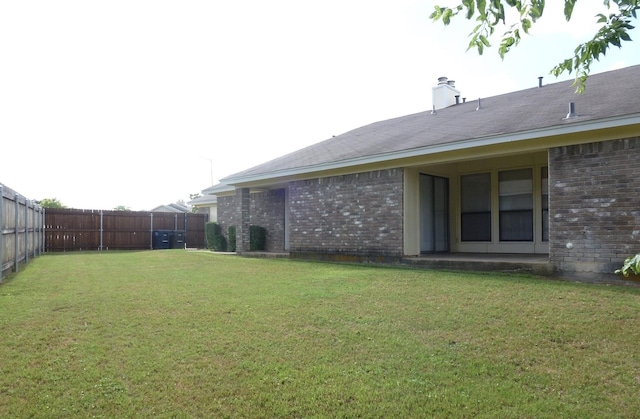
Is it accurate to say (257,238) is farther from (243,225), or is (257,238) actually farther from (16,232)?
(16,232)

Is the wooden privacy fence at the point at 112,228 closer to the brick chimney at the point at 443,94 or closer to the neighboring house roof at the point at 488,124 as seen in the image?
the neighboring house roof at the point at 488,124

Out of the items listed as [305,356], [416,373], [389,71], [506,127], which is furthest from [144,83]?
[416,373]

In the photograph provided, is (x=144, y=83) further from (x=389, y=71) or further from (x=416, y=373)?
(x=416, y=373)

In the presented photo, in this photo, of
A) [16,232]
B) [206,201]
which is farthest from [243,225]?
[206,201]

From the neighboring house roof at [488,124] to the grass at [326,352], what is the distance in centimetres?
290

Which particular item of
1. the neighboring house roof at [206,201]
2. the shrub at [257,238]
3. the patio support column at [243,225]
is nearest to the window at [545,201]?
the patio support column at [243,225]

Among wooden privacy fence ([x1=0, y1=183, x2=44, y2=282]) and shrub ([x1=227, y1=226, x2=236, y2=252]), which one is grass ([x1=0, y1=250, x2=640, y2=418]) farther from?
shrub ([x1=227, y1=226, x2=236, y2=252])

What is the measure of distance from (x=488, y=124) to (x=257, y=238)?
365 inches

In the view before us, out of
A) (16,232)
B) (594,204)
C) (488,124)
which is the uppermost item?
(488,124)

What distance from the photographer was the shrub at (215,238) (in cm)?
1944

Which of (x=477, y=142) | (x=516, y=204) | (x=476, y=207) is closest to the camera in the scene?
(x=477, y=142)

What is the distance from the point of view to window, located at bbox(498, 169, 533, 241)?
11305 mm

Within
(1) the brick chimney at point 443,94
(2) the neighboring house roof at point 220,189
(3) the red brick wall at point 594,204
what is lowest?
(3) the red brick wall at point 594,204

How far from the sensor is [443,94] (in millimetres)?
16078
